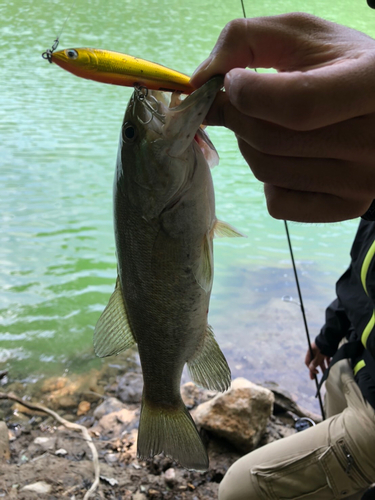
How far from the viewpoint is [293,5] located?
1577 cm

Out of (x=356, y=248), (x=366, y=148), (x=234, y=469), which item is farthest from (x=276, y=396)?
(x=366, y=148)

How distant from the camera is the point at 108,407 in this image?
3812 millimetres

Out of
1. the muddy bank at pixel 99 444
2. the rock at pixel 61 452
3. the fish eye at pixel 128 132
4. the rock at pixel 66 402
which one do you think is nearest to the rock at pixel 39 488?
the muddy bank at pixel 99 444

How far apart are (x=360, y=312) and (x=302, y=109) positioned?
6.29 feet

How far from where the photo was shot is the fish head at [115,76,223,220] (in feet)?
3.49

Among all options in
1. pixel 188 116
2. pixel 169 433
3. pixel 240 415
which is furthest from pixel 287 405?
pixel 188 116

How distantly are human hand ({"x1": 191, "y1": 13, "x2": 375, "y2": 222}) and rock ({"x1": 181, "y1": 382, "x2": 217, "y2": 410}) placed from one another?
327 centimetres

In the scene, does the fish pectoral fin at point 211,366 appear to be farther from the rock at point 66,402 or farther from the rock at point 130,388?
the rock at point 66,402

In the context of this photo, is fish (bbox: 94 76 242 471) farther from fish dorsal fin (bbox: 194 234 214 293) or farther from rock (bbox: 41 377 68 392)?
rock (bbox: 41 377 68 392)

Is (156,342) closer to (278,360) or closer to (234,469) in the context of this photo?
(234,469)

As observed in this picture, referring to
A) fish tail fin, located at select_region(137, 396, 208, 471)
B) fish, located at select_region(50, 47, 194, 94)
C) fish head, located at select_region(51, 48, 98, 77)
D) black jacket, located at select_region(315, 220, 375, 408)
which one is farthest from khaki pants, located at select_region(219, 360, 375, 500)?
fish head, located at select_region(51, 48, 98, 77)

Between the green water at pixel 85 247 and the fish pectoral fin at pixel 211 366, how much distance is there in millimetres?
3041

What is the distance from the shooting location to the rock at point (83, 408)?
3.81m

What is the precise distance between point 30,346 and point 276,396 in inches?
105
